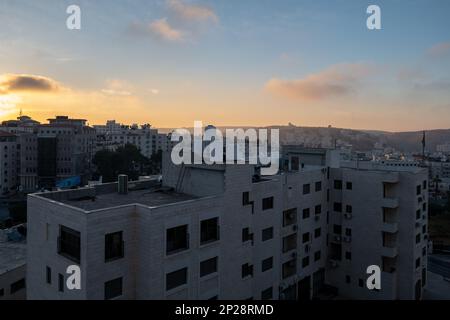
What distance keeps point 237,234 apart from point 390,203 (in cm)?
1418

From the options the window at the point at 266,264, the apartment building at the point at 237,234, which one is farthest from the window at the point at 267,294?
the window at the point at 266,264

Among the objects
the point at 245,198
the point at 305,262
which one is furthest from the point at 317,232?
the point at 245,198

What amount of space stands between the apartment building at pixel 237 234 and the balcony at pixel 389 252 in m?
0.10

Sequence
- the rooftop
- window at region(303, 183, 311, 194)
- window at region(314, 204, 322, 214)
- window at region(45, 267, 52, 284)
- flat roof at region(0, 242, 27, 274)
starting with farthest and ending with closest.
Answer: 1. window at region(314, 204, 322, 214)
2. window at region(303, 183, 311, 194)
3. flat roof at region(0, 242, 27, 274)
4. the rooftop
5. window at region(45, 267, 52, 284)

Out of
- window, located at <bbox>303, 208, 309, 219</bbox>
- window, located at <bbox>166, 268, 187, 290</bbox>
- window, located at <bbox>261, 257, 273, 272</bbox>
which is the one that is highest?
window, located at <bbox>303, 208, 309, 219</bbox>

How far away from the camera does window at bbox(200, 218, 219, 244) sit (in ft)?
A: 58.4

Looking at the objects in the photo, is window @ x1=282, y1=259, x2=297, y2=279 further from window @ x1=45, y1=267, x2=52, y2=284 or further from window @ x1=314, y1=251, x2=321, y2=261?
window @ x1=45, y1=267, x2=52, y2=284

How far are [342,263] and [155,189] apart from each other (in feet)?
57.1

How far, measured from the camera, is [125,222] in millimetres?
15539

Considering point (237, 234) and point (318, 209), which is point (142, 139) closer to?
point (318, 209)

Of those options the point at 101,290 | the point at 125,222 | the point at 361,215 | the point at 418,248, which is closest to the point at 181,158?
the point at 125,222

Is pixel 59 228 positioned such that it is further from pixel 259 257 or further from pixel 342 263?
pixel 342 263

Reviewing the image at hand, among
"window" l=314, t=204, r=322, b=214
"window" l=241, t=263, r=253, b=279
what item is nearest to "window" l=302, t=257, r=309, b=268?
"window" l=314, t=204, r=322, b=214

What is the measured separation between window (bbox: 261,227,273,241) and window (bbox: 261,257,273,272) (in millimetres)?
1376
